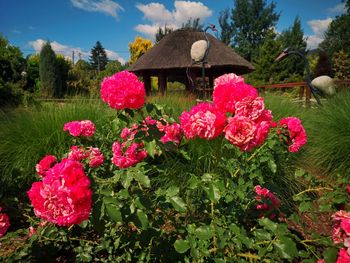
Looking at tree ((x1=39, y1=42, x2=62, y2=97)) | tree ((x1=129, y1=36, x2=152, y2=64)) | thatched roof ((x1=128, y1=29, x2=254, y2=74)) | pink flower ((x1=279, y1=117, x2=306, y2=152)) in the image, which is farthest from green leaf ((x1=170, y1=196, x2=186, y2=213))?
tree ((x1=129, y1=36, x2=152, y2=64))

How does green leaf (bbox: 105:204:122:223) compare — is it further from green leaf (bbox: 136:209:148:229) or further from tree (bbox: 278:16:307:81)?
tree (bbox: 278:16:307:81)

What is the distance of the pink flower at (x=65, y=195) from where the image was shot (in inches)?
33.1

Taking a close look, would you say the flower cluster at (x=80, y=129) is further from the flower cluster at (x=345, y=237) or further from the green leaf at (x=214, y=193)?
the flower cluster at (x=345, y=237)

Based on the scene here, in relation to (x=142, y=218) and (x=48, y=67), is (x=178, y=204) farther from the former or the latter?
(x=48, y=67)

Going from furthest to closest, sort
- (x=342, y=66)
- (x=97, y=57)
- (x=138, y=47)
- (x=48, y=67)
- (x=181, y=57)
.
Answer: (x=97, y=57)
(x=138, y=47)
(x=342, y=66)
(x=48, y=67)
(x=181, y=57)

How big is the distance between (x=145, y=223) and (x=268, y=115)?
0.58 m

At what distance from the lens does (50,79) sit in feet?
57.0

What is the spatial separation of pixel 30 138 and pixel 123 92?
7.71ft

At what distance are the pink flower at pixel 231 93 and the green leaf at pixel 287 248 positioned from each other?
519mm

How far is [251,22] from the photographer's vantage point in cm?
3444

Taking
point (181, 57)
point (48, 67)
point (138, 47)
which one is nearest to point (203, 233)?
point (181, 57)

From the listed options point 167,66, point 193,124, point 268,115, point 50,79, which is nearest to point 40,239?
point 193,124

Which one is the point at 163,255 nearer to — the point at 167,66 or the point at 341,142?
the point at 341,142

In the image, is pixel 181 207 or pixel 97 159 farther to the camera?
pixel 97 159
